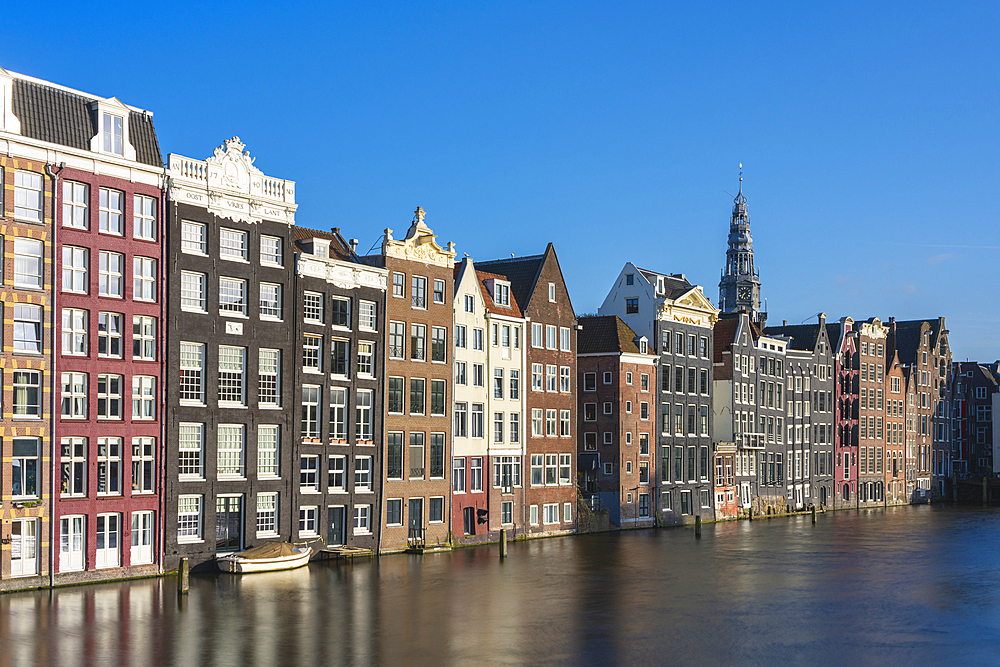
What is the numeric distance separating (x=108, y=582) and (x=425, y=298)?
32.5 metres

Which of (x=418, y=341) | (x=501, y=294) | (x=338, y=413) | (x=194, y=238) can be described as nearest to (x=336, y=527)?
(x=338, y=413)

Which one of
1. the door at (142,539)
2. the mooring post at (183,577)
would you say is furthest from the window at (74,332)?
the mooring post at (183,577)

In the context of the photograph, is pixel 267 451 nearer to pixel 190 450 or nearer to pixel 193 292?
pixel 190 450

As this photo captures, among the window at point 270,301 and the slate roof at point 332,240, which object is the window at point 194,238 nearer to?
the window at point 270,301

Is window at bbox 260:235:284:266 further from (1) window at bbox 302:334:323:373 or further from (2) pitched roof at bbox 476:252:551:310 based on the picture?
(2) pitched roof at bbox 476:252:551:310

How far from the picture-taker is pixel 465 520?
9075 centimetres

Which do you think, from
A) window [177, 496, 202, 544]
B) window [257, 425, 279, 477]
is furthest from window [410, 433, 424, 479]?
window [177, 496, 202, 544]

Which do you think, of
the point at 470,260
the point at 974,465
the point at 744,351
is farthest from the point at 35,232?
the point at 974,465

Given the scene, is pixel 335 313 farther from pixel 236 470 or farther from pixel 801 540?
pixel 801 540

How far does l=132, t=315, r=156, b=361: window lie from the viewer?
6656 cm

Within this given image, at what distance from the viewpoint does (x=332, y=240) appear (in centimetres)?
8394

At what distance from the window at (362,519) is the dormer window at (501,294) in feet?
74.3

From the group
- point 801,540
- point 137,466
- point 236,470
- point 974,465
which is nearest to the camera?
point 137,466

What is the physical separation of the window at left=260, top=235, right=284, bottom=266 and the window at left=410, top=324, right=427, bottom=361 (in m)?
13.7
